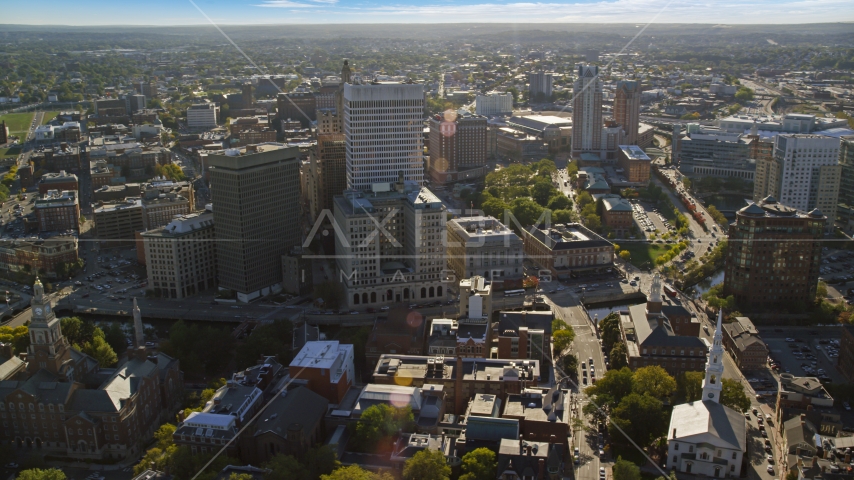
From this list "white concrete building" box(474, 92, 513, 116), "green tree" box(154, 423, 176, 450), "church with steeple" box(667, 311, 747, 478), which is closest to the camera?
"church with steeple" box(667, 311, 747, 478)

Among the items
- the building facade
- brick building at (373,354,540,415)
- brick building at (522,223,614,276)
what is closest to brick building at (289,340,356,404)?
brick building at (373,354,540,415)

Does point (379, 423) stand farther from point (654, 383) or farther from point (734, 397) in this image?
point (734, 397)

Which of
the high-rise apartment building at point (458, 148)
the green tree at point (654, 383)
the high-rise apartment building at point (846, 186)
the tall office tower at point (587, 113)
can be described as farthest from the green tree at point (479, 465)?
the tall office tower at point (587, 113)

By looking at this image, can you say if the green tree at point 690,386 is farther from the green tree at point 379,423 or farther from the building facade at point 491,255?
the building facade at point 491,255

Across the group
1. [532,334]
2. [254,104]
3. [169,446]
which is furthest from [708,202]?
[254,104]

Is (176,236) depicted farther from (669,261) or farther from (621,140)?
(621,140)

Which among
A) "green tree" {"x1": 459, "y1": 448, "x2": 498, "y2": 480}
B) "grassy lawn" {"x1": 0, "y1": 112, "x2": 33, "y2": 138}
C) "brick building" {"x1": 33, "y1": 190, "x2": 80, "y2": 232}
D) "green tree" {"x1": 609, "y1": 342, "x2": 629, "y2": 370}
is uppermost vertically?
"grassy lawn" {"x1": 0, "y1": 112, "x2": 33, "y2": 138}

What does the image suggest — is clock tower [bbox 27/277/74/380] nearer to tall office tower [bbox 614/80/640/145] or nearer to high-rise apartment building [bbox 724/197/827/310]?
high-rise apartment building [bbox 724/197/827/310]
